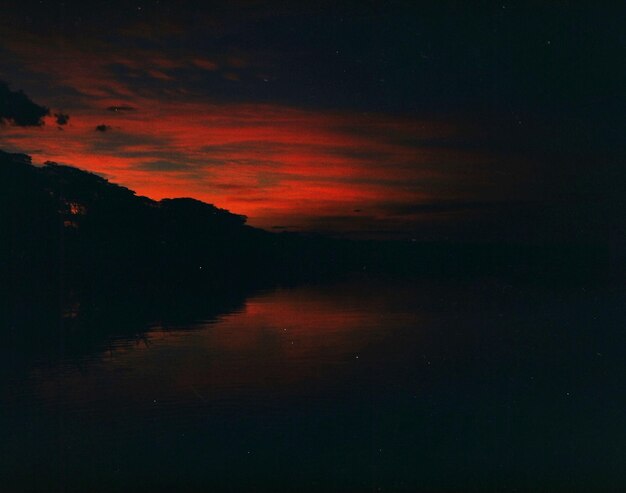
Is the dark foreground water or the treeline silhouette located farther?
the treeline silhouette

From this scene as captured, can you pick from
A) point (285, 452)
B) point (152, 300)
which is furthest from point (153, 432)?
point (152, 300)

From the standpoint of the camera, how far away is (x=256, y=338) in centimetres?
2484

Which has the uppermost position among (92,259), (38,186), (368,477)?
(38,186)

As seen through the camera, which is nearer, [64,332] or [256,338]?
[256,338]

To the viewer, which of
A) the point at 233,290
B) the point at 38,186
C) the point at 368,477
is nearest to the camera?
the point at 368,477

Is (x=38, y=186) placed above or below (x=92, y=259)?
above

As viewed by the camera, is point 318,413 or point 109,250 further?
point 109,250

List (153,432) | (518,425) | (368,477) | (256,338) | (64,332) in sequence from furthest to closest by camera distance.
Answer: (64,332)
(256,338)
(518,425)
(153,432)
(368,477)

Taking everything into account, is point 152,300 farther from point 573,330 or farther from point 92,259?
point 573,330

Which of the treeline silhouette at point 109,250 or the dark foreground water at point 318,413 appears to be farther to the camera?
the treeline silhouette at point 109,250

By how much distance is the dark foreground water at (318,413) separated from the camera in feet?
38.9

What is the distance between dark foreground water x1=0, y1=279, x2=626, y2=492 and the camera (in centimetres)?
1187

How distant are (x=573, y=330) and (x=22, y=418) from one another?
2046 cm

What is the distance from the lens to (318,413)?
579 inches
